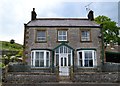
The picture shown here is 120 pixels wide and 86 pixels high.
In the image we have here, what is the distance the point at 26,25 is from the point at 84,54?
873 cm

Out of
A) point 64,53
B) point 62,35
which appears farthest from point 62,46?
point 62,35

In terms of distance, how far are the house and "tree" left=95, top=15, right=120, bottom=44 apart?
1648cm

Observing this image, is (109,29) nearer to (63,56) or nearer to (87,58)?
(87,58)

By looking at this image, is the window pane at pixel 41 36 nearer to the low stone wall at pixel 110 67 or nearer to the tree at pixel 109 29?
the low stone wall at pixel 110 67

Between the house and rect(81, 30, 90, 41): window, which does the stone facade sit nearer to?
the house

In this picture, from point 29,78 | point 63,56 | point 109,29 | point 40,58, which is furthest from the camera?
point 109,29

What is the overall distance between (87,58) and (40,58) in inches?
241

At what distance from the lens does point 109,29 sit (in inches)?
1848

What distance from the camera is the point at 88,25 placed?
30328 mm

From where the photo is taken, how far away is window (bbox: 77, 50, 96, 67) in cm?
2892

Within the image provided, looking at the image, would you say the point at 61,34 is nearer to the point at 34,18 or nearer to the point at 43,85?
the point at 34,18

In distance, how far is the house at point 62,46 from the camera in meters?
28.9

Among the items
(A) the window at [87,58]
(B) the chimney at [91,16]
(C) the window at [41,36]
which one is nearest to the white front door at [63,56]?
(A) the window at [87,58]

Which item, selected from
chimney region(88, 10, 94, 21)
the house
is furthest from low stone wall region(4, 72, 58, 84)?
chimney region(88, 10, 94, 21)
